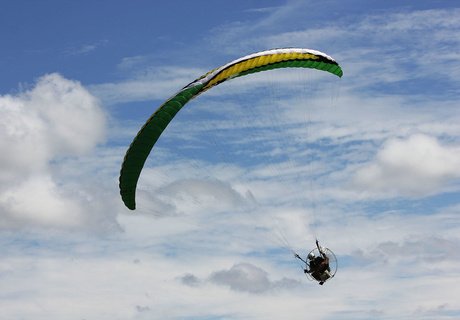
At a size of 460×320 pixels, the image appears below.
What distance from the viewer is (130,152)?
48719 millimetres

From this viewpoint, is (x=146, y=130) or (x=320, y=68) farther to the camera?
(x=320, y=68)

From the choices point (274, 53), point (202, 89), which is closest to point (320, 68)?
point (274, 53)

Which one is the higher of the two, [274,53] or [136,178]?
[274,53]

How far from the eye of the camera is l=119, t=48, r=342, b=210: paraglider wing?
157 feet

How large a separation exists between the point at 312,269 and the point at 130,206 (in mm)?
9406

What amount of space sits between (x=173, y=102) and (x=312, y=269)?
36.6 ft

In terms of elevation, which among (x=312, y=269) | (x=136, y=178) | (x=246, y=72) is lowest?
(x=312, y=269)

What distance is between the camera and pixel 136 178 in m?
50.1

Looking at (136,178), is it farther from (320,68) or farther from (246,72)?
(320,68)

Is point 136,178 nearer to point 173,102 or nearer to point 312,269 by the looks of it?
point 173,102

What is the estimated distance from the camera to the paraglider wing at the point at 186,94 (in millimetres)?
47938

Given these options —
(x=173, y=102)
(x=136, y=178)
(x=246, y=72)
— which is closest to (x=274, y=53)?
(x=246, y=72)

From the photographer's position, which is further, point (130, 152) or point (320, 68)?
point (320, 68)

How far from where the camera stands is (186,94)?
48.0 metres
